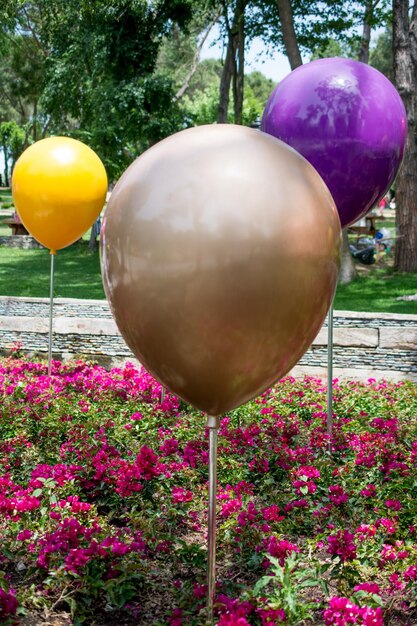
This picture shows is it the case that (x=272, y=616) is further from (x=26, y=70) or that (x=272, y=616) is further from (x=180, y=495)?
(x=26, y=70)

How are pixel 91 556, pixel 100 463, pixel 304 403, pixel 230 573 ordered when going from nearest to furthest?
pixel 91 556, pixel 230 573, pixel 100 463, pixel 304 403

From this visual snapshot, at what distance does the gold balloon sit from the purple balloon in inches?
66.5

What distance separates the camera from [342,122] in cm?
387

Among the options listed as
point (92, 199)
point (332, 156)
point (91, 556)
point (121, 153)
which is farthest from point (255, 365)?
point (121, 153)

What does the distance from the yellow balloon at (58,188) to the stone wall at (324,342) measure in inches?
62.0

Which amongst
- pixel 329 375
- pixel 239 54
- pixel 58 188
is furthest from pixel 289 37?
pixel 329 375

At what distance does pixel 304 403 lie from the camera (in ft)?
18.4

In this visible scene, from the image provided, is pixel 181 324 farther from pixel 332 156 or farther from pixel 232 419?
pixel 232 419

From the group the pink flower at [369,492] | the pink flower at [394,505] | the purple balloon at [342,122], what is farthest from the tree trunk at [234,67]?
the pink flower at [394,505]

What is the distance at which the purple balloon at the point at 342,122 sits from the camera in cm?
387

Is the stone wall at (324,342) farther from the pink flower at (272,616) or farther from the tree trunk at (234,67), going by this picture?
the tree trunk at (234,67)

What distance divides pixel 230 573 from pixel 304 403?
8.17 feet

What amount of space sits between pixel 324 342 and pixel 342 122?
3223 mm

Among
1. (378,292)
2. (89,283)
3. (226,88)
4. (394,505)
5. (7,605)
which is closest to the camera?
(7,605)
